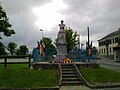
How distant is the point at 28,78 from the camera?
57.2 ft

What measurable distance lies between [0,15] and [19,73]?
634 centimetres

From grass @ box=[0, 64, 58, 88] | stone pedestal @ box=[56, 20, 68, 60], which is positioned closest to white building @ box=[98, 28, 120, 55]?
stone pedestal @ box=[56, 20, 68, 60]

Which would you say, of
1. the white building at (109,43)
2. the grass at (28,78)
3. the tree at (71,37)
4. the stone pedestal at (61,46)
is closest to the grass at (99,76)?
the grass at (28,78)

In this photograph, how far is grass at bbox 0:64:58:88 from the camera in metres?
16.2

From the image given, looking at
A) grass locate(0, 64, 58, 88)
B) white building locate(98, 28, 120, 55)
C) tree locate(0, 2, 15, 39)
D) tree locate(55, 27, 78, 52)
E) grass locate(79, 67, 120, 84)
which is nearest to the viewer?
grass locate(0, 64, 58, 88)

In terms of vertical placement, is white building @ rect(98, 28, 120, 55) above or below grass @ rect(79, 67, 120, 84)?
above

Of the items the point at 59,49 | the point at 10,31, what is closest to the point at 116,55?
the point at 59,49

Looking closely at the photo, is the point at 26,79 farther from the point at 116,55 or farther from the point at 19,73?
the point at 116,55

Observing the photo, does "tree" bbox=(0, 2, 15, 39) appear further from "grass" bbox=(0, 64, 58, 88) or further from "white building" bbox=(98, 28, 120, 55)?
"white building" bbox=(98, 28, 120, 55)

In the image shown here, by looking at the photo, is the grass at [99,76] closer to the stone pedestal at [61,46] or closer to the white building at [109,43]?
the stone pedestal at [61,46]

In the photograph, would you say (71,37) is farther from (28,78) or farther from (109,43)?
(28,78)

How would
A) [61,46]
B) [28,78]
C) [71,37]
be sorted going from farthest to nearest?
1. [71,37]
2. [61,46]
3. [28,78]

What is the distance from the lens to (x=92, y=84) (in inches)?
650

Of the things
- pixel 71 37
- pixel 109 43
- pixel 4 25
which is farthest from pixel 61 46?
pixel 109 43
